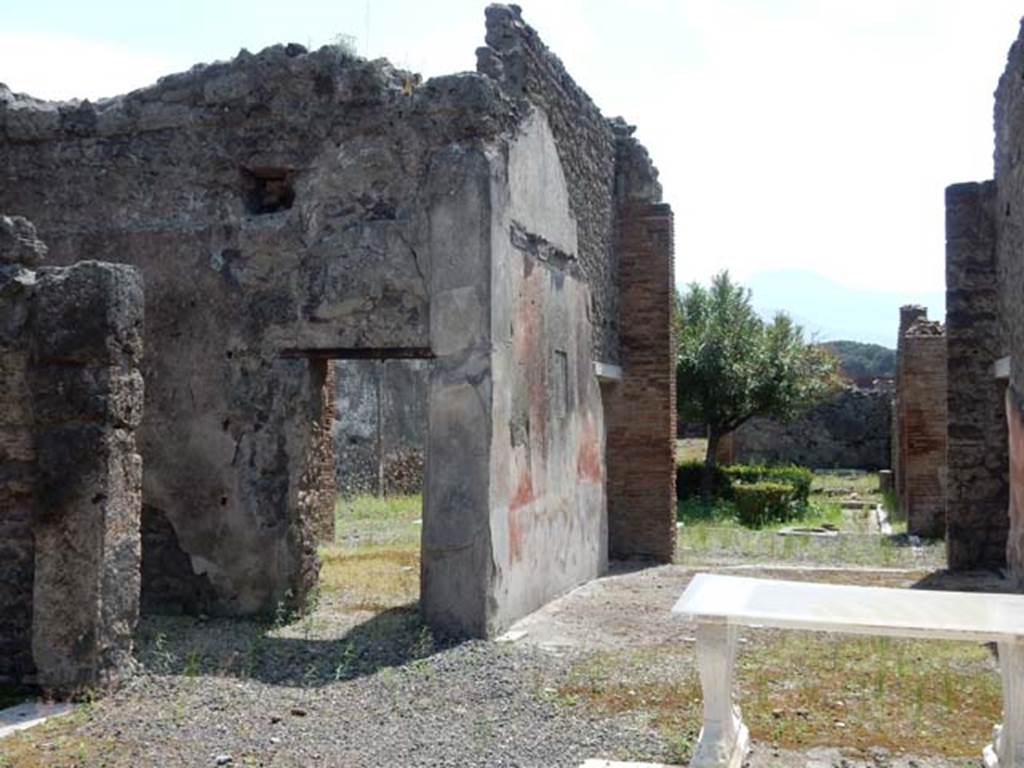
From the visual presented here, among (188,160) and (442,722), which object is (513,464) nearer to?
(442,722)

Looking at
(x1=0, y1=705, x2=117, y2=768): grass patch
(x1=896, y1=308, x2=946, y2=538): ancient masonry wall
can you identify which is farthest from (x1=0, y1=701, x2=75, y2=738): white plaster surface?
(x1=896, y1=308, x2=946, y2=538): ancient masonry wall

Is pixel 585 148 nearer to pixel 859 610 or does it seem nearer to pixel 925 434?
pixel 859 610

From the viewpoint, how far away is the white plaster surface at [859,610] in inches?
196

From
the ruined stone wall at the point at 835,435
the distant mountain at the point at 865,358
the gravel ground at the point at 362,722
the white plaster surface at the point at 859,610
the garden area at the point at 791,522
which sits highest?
the distant mountain at the point at 865,358

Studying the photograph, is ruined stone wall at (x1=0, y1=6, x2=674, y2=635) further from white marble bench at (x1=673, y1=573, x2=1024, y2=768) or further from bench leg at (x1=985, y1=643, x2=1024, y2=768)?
bench leg at (x1=985, y1=643, x2=1024, y2=768)

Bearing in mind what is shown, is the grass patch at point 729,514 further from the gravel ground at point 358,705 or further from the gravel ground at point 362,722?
the gravel ground at point 362,722

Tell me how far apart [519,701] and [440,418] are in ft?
7.26

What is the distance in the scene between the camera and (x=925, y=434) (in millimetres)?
15625

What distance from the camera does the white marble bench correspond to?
488 cm

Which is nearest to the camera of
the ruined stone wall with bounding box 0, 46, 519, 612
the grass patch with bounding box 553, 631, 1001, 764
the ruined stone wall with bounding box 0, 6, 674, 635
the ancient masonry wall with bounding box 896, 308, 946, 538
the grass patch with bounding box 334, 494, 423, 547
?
the grass patch with bounding box 553, 631, 1001, 764

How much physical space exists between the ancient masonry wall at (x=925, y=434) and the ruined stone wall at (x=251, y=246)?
366 inches

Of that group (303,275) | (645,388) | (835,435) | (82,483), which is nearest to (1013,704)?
(82,483)

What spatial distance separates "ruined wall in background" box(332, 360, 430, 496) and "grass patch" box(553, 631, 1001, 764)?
11521 mm

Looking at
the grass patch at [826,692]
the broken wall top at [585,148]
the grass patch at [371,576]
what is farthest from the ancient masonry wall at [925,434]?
the grass patch at [826,692]
